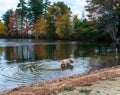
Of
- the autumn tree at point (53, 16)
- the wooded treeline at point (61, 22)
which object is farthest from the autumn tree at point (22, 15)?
the autumn tree at point (53, 16)

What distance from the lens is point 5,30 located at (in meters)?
103

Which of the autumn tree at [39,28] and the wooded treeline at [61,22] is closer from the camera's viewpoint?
the wooded treeline at [61,22]

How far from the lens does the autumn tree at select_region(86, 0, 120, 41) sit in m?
52.8

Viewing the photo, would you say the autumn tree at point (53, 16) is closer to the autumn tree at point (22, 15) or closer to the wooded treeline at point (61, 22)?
the wooded treeline at point (61, 22)

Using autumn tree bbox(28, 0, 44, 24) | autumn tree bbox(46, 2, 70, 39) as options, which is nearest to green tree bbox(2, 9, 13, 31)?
autumn tree bbox(28, 0, 44, 24)

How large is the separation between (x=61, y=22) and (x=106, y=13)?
22146 mm

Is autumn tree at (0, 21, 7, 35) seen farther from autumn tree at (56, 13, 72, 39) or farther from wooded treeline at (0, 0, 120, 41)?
autumn tree at (56, 13, 72, 39)

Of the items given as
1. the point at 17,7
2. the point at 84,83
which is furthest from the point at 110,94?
the point at 17,7

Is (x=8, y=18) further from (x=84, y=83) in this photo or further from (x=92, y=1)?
(x=84, y=83)

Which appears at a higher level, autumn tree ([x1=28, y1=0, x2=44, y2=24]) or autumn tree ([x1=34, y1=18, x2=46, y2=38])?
autumn tree ([x1=28, y1=0, x2=44, y2=24])

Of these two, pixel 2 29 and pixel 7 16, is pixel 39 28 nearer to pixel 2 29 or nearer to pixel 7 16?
pixel 2 29

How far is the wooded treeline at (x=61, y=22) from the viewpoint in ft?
177

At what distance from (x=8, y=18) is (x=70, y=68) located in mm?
87283

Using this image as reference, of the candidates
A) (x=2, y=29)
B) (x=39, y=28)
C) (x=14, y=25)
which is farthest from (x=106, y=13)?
(x=2, y=29)
